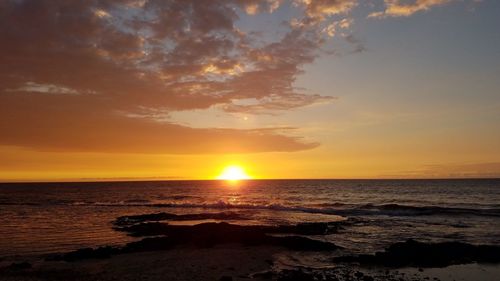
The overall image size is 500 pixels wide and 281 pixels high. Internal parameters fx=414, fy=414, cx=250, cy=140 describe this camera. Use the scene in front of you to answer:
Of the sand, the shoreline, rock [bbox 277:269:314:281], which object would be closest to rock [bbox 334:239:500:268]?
the shoreline

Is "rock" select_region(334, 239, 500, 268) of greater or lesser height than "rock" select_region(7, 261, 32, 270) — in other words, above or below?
below

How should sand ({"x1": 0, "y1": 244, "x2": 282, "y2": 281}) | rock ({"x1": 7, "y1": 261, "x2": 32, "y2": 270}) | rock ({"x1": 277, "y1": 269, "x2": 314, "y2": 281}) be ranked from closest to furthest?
rock ({"x1": 277, "y1": 269, "x2": 314, "y2": 281}) → sand ({"x1": 0, "y1": 244, "x2": 282, "y2": 281}) → rock ({"x1": 7, "y1": 261, "x2": 32, "y2": 270})

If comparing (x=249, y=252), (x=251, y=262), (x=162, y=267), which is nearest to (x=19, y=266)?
(x=162, y=267)

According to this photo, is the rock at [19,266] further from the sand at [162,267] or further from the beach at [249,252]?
the sand at [162,267]

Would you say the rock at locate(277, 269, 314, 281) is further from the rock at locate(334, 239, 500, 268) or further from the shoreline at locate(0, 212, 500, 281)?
the rock at locate(334, 239, 500, 268)

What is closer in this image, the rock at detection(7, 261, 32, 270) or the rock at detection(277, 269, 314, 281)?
the rock at detection(277, 269, 314, 281)

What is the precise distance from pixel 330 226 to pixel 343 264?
15.7 meters

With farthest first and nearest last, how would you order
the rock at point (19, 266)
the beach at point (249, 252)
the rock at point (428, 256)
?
1. the rock at point (428, 256)
2. the rock at point (19, 266)
3. the beach at point (249, 252)

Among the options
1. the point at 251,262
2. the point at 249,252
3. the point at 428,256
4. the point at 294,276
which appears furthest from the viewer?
the point at 249,252

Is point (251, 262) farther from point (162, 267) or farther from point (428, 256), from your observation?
point (428, 256)

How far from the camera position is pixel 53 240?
29.0 metres

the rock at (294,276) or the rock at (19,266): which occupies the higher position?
the rock at (19,266)

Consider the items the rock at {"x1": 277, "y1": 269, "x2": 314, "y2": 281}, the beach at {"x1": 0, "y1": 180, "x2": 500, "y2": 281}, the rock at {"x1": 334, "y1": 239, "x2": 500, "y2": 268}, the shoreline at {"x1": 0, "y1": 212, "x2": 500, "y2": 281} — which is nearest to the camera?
the rock at {"x1": 277, "y1": 269, "x2": 314, "y2": 281}

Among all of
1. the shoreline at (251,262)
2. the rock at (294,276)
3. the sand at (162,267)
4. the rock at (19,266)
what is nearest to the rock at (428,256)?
the shoreline at (251,262)
